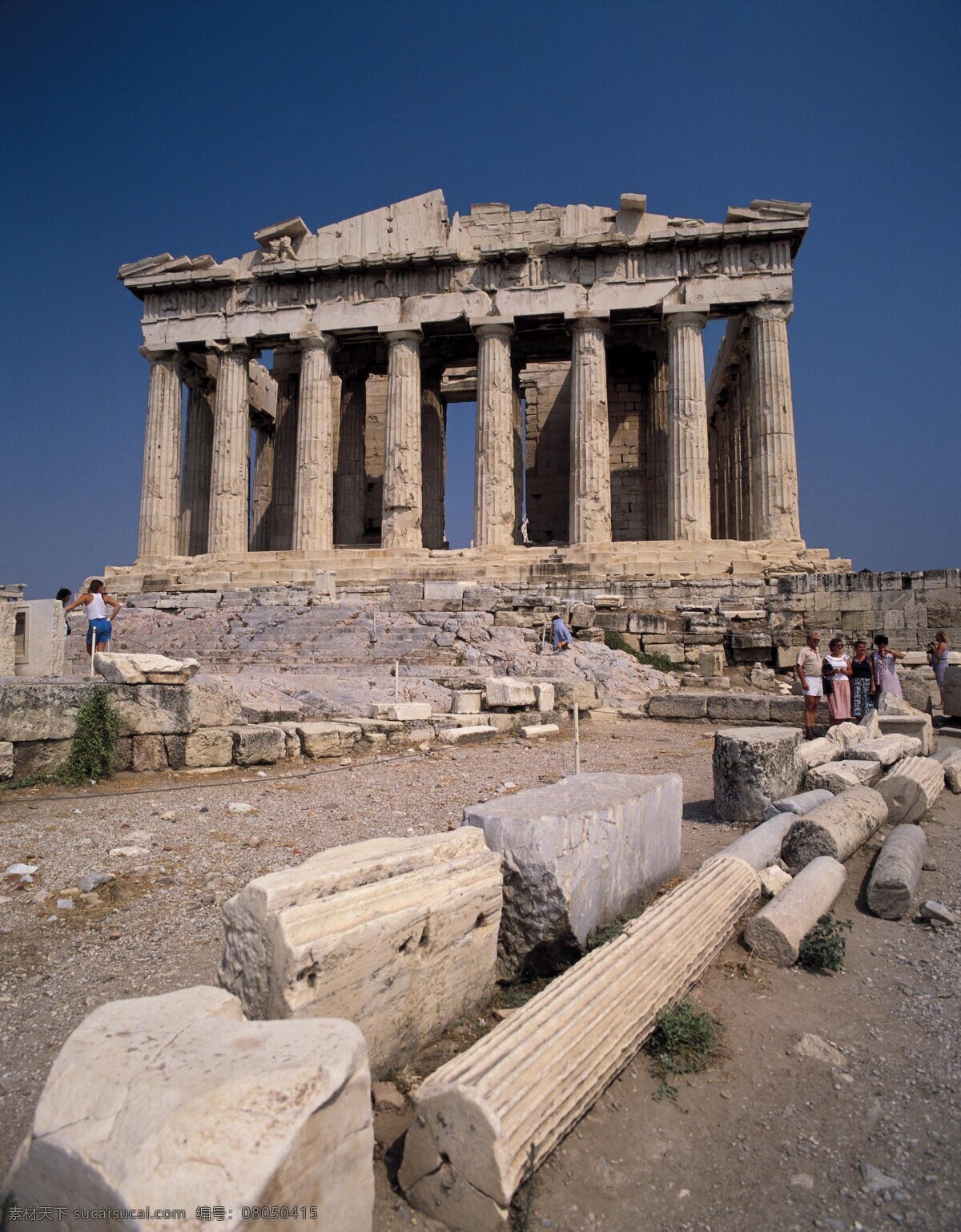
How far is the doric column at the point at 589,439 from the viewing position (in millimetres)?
19719

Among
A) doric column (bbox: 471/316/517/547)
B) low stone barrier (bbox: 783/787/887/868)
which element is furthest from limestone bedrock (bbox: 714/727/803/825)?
doric column (bbox: 471/316/517/547)

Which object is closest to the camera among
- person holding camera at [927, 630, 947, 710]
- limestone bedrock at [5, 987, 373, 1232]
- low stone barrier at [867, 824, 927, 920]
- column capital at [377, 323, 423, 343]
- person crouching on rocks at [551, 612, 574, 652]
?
limestone bedrock at [5, 987, 373, 1232]

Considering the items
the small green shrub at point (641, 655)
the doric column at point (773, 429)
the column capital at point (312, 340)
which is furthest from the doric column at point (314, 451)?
the doric column at point (773, 429)

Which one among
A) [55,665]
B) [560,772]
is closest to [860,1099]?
[560,772]

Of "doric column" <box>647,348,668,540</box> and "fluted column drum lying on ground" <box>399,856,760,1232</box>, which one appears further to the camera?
"doric column" <box>647,348,668,540</box>

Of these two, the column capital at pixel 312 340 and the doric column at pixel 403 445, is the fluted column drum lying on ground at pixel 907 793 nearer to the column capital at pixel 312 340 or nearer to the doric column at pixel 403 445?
the doric column at pixel 403 445

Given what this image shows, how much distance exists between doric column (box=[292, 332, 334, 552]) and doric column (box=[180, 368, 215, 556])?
144 inches

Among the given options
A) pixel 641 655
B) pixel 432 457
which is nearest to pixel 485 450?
pixel 432 457

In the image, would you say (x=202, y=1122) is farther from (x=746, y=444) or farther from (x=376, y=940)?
(x=746, y=444)

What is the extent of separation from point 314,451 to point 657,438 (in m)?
10.5

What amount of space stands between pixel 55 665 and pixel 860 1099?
1052cm

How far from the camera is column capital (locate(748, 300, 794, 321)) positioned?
19516 millimetres

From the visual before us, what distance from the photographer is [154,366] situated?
2223cm

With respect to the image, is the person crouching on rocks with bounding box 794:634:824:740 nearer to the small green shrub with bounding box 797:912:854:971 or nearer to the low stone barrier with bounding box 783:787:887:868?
the low stone barrier with bounding box 783:787:887:868
